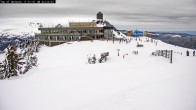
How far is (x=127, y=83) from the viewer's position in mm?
20531

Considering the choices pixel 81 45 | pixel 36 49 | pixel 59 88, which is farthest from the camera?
pixel 36 49

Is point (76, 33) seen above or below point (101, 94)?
above

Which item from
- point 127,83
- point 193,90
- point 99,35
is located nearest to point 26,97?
point 127,83

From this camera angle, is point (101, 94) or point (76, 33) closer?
point (101, 94)

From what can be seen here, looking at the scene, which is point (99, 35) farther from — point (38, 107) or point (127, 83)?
point (38, 107)

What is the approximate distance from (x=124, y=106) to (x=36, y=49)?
206 ft

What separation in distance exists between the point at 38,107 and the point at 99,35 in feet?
Answer: 228

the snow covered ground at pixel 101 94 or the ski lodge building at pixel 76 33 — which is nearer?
the snow covered ground at pixel 101 94

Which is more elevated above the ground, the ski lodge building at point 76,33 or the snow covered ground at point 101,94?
the ski lodge building at point 76,33

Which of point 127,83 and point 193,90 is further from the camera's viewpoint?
point 127,83

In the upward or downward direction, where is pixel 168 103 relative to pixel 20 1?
downward

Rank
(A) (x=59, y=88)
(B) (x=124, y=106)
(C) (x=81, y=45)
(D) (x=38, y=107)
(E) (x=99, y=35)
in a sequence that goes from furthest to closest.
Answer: (E) (x=99, y=35), (C) (x=81, y=45), (A) (x=59, y=88), (D) (x=38, y=107), (B) (x=124, y=106)

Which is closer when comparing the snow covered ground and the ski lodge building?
the snow covered ground

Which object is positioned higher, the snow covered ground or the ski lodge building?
the ski lodge building
